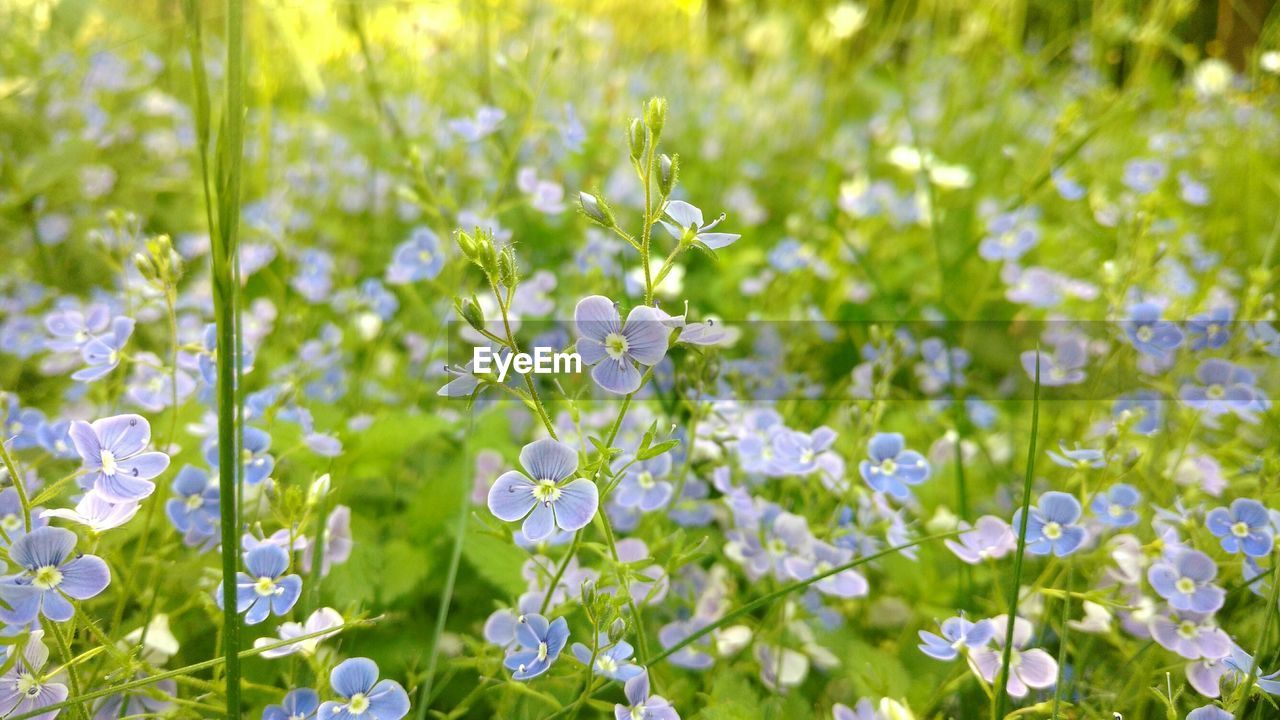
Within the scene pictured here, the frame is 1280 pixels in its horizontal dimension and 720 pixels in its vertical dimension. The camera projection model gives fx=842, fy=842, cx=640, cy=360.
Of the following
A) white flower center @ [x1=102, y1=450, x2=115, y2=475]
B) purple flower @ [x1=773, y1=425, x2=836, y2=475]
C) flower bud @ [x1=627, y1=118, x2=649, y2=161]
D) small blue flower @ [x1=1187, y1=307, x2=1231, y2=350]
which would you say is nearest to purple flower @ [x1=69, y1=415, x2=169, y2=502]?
white flower center @ [x1=102, y1=450, x2=115, y2=475]

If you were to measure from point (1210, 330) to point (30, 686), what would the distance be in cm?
171

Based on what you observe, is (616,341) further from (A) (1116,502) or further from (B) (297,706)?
(A) (1116,502)

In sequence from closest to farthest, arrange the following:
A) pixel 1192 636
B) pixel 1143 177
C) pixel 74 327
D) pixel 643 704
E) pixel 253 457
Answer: pixel 643 704, pixel 1192 636, pixel 253 457, pixel 74 327, pixel 1143 177

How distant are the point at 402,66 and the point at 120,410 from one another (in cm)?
191

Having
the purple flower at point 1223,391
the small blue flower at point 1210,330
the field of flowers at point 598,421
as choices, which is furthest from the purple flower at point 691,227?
the small blue flower at point 1210,330

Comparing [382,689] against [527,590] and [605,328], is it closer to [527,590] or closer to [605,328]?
[527,590]

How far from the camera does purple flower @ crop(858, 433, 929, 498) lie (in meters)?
1.22

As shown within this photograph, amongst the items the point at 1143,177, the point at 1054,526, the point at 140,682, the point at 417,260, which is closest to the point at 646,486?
the point at 1054,526

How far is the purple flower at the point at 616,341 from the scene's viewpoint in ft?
2.64

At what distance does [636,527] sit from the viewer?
132 centimetres

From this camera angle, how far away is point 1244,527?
1.11 metres

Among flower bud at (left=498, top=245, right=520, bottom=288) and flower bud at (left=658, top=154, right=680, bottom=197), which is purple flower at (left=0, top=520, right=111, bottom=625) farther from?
flower bud at (left=658, top=154, right=680, bottom=197)

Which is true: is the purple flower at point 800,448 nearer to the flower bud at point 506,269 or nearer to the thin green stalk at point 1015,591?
the thin green stalk at point 1015,591

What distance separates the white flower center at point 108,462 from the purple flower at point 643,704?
610mm
